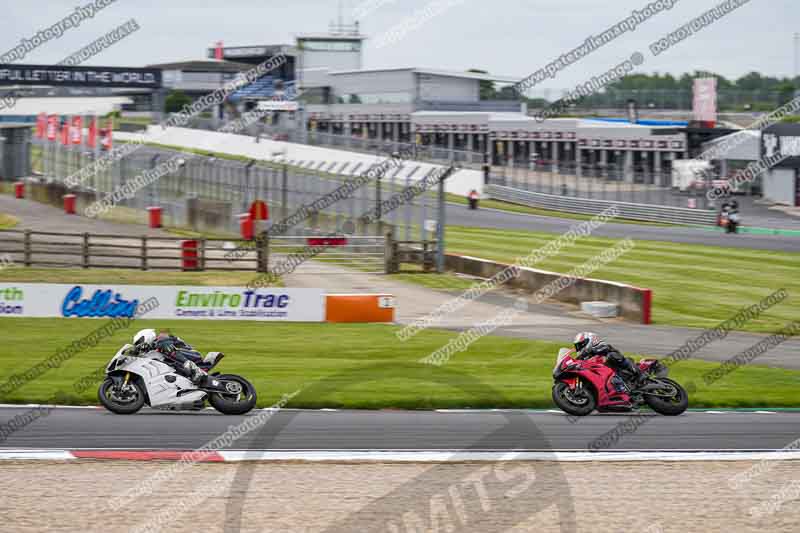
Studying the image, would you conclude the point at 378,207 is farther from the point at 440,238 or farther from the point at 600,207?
the point at 600,207

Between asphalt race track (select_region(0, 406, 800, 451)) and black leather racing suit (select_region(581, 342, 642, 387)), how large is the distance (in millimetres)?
554

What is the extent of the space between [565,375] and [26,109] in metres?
75.2

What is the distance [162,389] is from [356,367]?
4.68 meters

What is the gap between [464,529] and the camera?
385 inches

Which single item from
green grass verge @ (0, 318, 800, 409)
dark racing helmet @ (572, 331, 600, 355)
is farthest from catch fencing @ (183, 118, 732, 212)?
dark racing helmet @ (572, 331, 600, 355)

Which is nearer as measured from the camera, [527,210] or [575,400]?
[575,400]

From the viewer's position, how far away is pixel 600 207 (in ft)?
179

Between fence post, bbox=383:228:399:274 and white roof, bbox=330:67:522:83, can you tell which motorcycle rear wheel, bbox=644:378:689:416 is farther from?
white roof, bbox=330:67:522:83

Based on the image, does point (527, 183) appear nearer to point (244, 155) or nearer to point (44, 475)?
point (244, 155)

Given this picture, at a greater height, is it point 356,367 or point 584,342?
point 584,342

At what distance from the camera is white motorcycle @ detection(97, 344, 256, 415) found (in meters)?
14.0

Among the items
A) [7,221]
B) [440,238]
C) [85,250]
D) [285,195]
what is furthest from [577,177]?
[85,250]

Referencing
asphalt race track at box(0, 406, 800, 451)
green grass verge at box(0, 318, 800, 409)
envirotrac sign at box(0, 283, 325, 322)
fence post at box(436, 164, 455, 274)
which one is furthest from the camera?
fence post at box(436, 164, 455, 274)

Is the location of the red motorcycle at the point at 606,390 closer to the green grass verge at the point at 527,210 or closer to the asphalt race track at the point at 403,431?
the asphalt race track at the point at 403,431
